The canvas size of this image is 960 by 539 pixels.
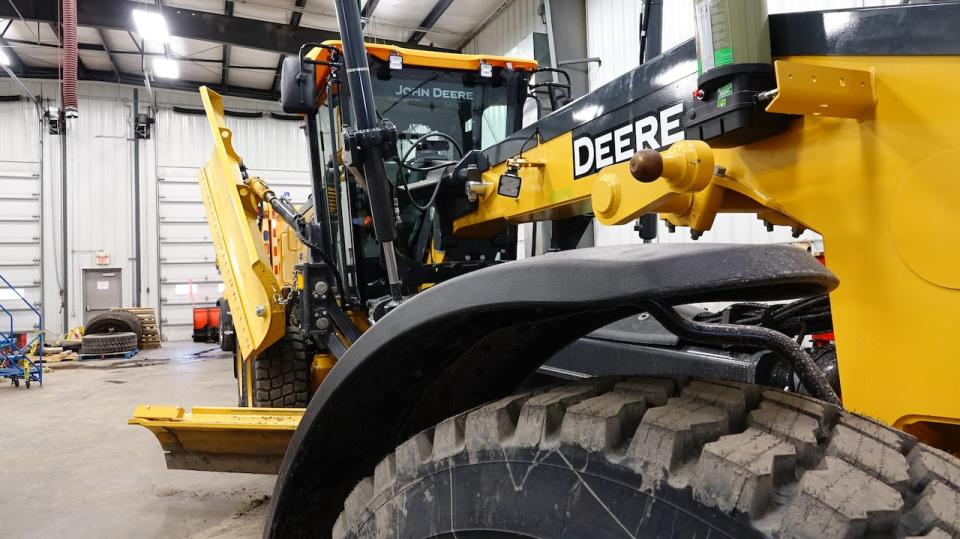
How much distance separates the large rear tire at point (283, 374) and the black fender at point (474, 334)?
2.77 meters

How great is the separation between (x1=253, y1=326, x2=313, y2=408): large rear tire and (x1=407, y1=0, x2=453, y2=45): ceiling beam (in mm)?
9536

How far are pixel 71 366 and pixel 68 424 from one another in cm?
602

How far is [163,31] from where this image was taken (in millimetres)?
11500

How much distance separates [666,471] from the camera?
2.53ft

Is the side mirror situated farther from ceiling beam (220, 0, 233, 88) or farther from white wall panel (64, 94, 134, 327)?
white wall panel (64, 94, 134, 327)

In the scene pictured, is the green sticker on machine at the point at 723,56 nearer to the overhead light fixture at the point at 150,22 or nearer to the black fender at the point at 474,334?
the black fender at the point at 474,334

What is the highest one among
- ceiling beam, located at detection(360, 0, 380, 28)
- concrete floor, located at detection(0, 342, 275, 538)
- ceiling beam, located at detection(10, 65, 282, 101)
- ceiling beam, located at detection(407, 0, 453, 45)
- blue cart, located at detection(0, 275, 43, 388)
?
ceiling beam, located at detection(10, 65, 282, 101)

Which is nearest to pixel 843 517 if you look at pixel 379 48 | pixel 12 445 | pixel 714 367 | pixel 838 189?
pixel 838 189

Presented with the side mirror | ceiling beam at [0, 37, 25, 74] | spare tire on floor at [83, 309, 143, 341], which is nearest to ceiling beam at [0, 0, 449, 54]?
ceiling beam at [0, 37, 25, 74]

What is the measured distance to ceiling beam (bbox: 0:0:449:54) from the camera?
36.1 feet

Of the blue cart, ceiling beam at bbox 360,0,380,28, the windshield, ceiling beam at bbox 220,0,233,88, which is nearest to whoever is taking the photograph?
the windshield

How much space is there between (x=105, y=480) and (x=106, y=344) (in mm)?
9481

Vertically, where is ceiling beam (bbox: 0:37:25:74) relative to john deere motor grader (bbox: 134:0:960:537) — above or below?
above

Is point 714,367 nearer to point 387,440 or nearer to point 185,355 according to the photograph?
point 387,440
